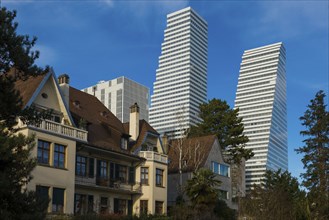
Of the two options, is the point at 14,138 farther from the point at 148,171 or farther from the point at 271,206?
the point at 148,171

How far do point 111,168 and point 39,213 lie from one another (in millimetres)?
24595

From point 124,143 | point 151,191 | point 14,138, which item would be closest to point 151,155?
point 124,143

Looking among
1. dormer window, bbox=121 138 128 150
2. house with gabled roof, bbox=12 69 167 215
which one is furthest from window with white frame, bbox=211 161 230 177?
dormer window, bbox=121 138 128 150

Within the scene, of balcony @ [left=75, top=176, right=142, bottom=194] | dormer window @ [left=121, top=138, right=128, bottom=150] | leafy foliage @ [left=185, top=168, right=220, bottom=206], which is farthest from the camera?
dormer window @ [left=121, top=138, right=128, bottom=150]

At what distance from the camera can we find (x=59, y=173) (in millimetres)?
35344

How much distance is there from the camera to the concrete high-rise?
16562cm

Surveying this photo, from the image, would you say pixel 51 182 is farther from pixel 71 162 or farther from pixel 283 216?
pixel 283 216

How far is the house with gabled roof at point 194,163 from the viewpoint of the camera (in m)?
52.6

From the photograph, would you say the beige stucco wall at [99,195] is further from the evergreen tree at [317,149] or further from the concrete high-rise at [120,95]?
the concrete high-rise at [120,95]

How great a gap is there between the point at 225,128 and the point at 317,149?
1617 centimetres

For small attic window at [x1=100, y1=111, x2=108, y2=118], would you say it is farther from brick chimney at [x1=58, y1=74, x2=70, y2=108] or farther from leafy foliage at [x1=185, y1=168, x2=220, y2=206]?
leafy foliage at [x1=185, y1=168, x2=220, y2=206]

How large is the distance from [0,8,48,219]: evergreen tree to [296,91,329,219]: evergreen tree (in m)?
37.3

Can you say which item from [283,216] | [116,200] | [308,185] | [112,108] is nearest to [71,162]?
[116,200]

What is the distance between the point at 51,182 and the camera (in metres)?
34.5
